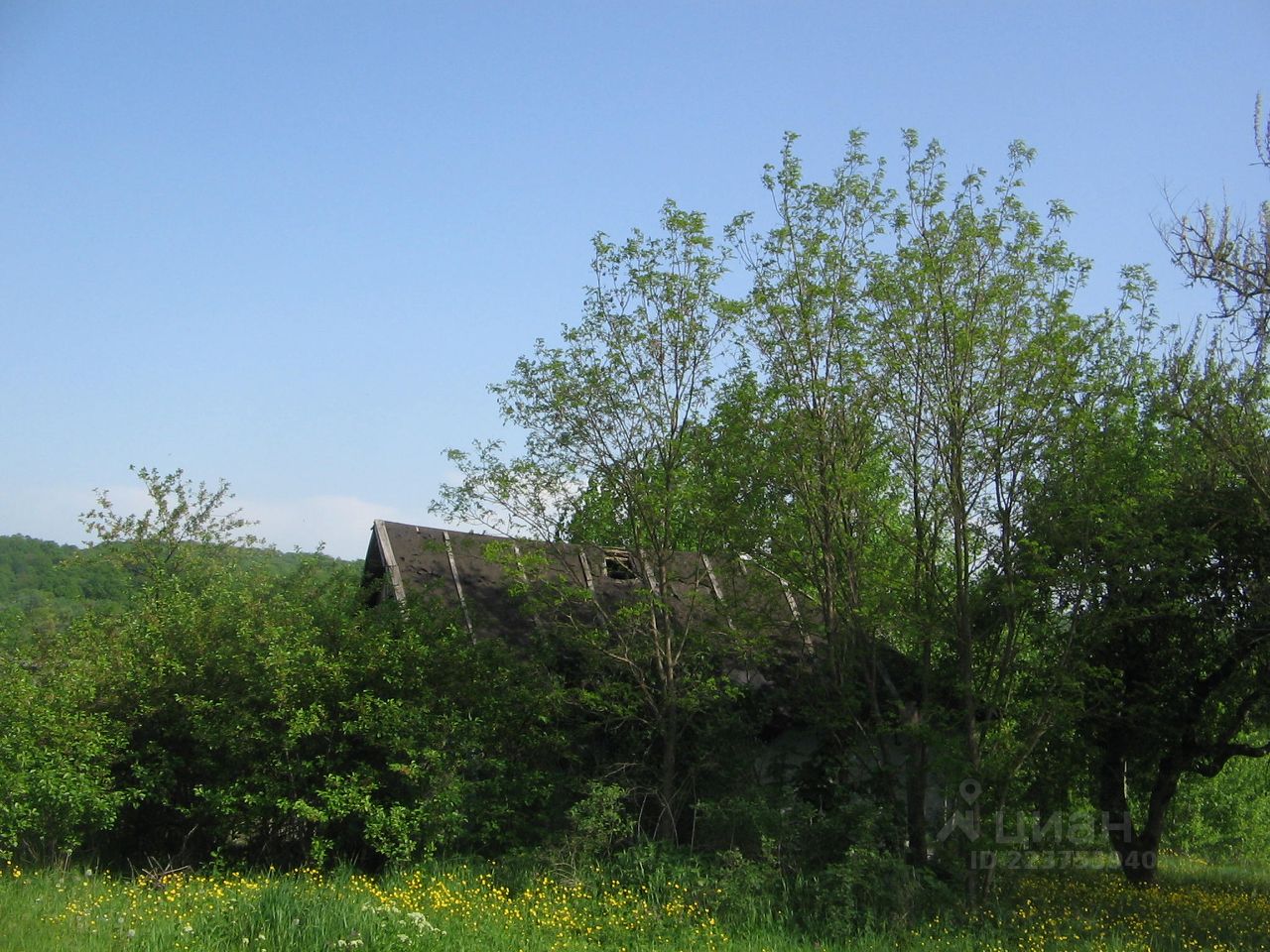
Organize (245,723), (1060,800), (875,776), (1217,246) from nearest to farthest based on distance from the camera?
(1217,246), (245,723), (875,776), (1060,800)

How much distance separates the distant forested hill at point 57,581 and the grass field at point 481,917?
19.2ft

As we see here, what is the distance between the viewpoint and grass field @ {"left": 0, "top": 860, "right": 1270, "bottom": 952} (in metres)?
8.38

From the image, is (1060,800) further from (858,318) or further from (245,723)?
(245,723)

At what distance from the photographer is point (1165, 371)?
1266 centimetres

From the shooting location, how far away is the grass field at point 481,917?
8383mm

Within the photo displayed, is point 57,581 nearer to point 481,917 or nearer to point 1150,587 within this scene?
point 481,917

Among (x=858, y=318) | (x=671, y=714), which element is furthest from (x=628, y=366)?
(x=671, y=714)

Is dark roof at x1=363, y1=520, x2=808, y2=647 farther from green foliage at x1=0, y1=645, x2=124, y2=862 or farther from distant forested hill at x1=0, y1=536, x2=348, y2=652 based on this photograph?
green foliage at x1=0, y1=645, x2=124, y2=862

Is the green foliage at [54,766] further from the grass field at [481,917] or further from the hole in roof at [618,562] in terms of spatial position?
the hole in roof at [618,562]

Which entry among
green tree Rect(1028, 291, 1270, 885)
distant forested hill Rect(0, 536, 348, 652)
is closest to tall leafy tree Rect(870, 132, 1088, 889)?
green tree Rect(1028, 291, 1270, 885)

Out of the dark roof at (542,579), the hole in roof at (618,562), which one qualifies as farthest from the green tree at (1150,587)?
the hole in roof at (618,562)

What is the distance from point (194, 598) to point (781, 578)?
7782 millimetres

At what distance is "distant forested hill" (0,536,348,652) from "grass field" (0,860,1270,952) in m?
5.86

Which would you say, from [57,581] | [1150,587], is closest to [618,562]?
[1150,587]
